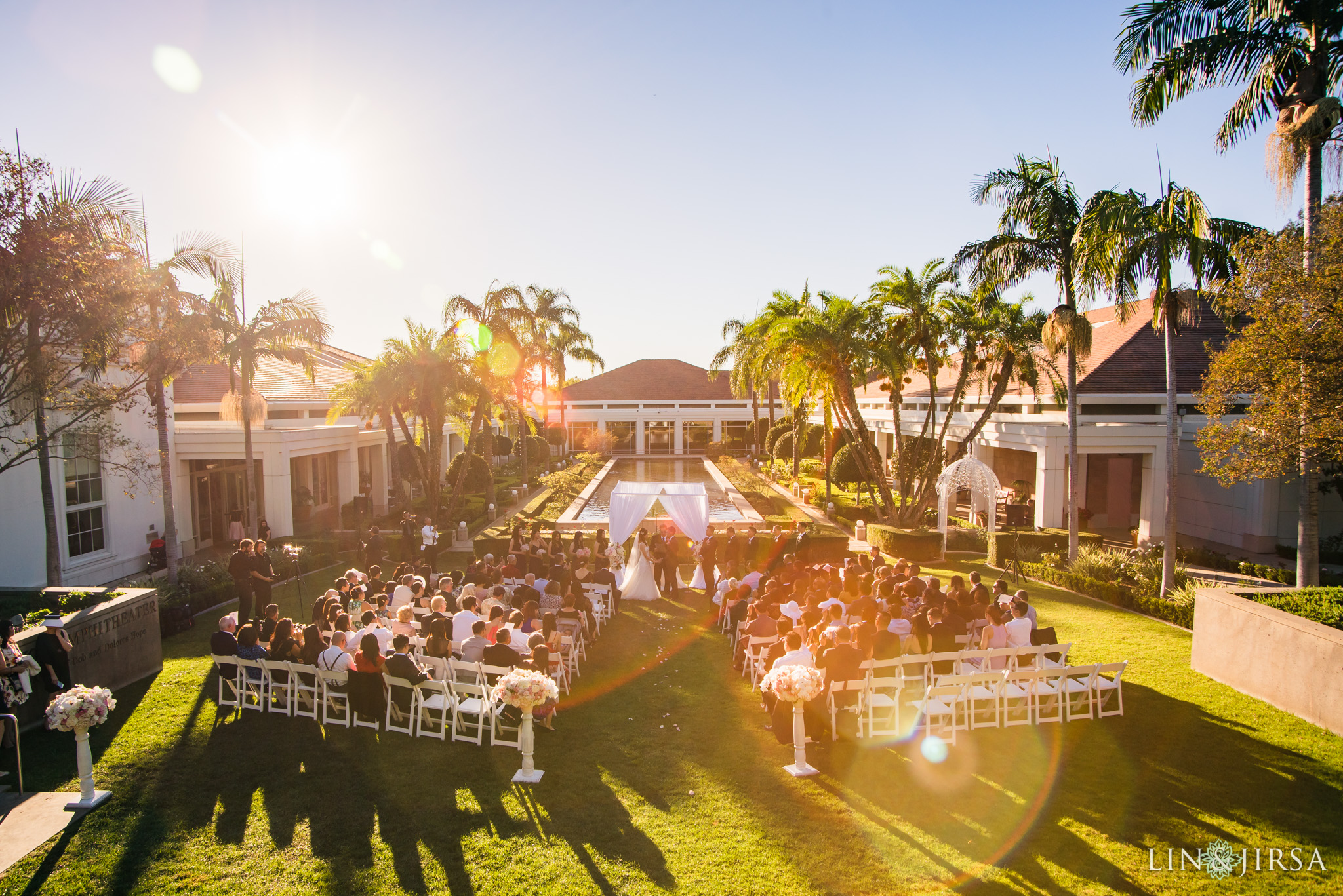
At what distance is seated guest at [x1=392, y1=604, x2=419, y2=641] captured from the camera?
32.0ft

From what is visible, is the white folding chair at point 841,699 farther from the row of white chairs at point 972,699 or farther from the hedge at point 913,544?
the hedge at point 913,544

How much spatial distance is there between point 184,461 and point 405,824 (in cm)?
1810

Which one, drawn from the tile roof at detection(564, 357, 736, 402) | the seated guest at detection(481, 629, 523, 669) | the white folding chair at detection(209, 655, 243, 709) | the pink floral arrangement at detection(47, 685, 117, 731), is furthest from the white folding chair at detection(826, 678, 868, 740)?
the tile roof at detection(564, 357, 736, 402)

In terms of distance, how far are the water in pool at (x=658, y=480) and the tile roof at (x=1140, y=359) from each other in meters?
9.33

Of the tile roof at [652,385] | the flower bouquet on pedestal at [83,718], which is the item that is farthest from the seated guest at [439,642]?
the tile roof at [652,385]

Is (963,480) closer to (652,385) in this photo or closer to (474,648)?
(474,648)

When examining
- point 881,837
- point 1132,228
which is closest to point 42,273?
point 881,837

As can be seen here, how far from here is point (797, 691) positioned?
7055 millimetres

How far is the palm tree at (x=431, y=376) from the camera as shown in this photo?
2095cm

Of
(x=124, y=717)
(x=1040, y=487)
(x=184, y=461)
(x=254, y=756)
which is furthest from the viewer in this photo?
(x=1040, y=487)

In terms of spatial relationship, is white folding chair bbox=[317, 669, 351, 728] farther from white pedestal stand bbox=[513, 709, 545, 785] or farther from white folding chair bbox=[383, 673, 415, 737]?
white pedestal stand bbox=[513, 709, 545, 785]

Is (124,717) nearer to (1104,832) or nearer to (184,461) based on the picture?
(1104,832)

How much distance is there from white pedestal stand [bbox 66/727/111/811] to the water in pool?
40.9 ft

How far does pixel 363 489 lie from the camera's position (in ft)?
99.4
